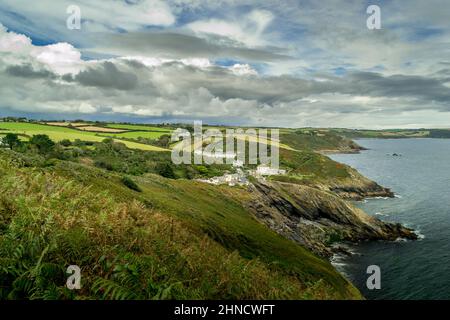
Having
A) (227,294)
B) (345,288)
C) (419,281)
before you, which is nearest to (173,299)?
(227,294)

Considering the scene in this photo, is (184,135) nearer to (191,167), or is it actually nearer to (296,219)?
(191,167)

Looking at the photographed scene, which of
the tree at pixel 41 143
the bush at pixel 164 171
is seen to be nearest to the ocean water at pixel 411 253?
the bush at pixel 164 171

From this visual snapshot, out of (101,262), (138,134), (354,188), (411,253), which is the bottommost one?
(411,253)

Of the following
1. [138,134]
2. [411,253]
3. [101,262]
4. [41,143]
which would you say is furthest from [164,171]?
[138,134]

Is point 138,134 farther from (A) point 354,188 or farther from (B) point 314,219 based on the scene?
(B) point 314,219

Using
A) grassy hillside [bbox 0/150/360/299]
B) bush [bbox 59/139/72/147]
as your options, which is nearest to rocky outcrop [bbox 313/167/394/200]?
bush [bbox 59/139/72/147]

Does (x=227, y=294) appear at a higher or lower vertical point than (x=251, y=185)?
higher

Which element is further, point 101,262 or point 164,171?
point 164,171

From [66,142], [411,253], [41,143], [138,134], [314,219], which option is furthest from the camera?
[138,134]
